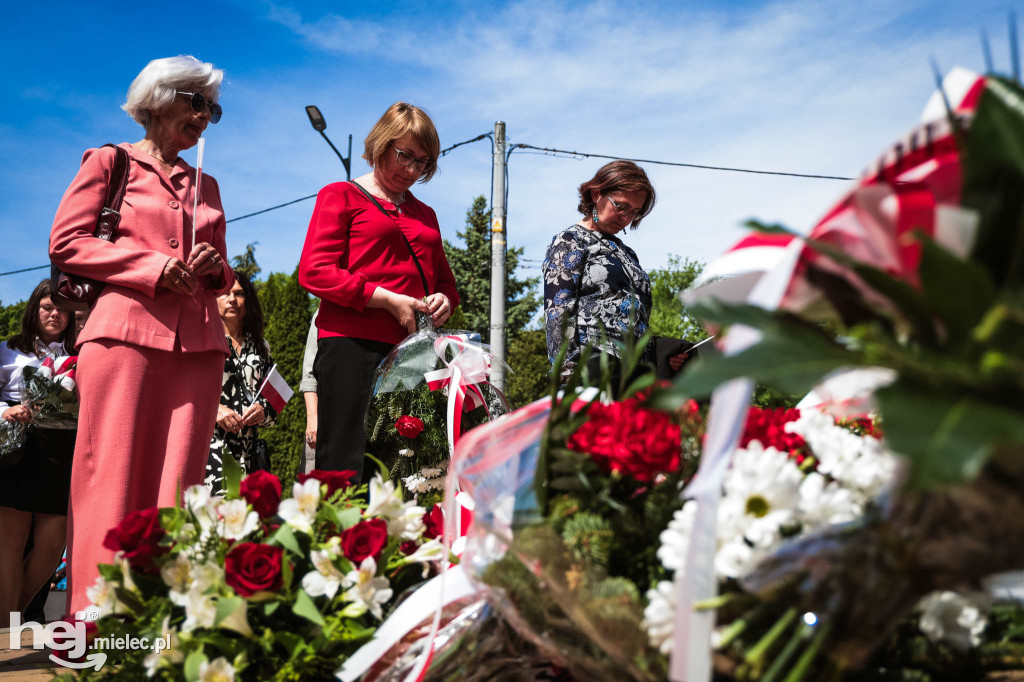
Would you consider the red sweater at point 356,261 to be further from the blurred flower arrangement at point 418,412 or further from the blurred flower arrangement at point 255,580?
the blurred flower arrangement at point 255,580

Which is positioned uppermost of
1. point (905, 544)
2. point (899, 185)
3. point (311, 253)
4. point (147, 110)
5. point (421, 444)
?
point (147, 110)

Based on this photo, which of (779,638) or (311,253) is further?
(311,253)

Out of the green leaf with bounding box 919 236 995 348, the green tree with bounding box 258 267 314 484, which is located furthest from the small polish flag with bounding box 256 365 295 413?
the green tree with bounding box 258 267 314 484

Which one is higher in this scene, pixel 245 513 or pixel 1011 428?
pixel 1011 428

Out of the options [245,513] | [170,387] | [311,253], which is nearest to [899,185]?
[245,513]

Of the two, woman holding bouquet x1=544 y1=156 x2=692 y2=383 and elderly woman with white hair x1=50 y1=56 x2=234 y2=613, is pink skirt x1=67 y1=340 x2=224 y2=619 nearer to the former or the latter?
elderly woman with white hair x1=50 y1=56 x2=234 y2=613

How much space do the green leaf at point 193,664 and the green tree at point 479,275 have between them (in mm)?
33646

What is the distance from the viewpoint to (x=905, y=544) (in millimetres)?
603

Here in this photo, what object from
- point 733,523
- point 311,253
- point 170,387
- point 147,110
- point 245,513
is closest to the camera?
point 733,523

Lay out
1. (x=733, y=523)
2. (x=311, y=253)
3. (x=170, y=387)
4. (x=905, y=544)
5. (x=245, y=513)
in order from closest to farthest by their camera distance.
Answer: (x=905, y=544), (x=733, y=523), (x=245, y=513), (x=170, y=387), (x=311, y=253)

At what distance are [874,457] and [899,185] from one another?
329 millimetres

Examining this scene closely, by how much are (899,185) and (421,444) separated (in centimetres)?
232

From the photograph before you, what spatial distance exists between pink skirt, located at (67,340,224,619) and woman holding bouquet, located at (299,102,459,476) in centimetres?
49

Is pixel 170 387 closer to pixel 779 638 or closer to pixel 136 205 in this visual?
pixel 136 205
